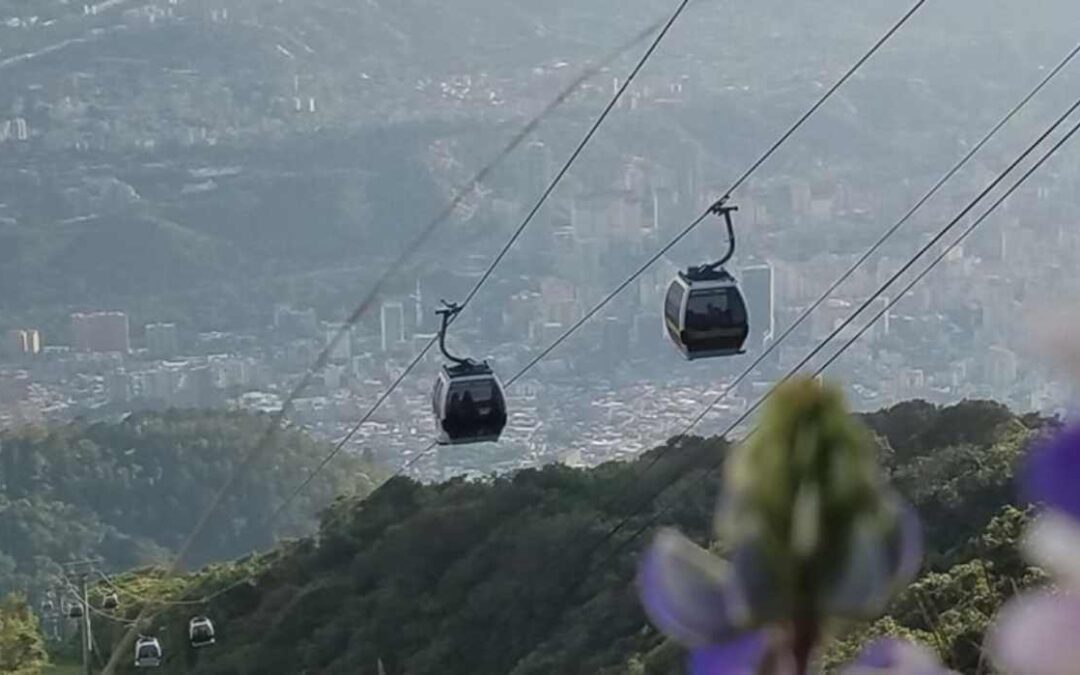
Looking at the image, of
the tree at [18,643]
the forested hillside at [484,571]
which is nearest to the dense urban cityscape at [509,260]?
the forested hillside at [484,571]

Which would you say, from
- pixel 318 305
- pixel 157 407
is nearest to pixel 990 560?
pixel 157 407

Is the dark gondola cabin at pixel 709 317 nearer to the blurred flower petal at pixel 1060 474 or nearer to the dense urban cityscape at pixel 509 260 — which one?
the blurred flower petal at pixel 1060 474

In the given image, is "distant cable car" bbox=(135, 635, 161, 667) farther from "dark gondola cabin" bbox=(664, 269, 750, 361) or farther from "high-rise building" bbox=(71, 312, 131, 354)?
"high-rise building" bbox=(71, 312, 131, 354)

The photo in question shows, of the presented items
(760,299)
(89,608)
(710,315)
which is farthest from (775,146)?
(760,299)

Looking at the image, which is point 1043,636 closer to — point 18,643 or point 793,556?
point 793,556

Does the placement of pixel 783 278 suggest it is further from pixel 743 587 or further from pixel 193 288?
pixel 743 587
